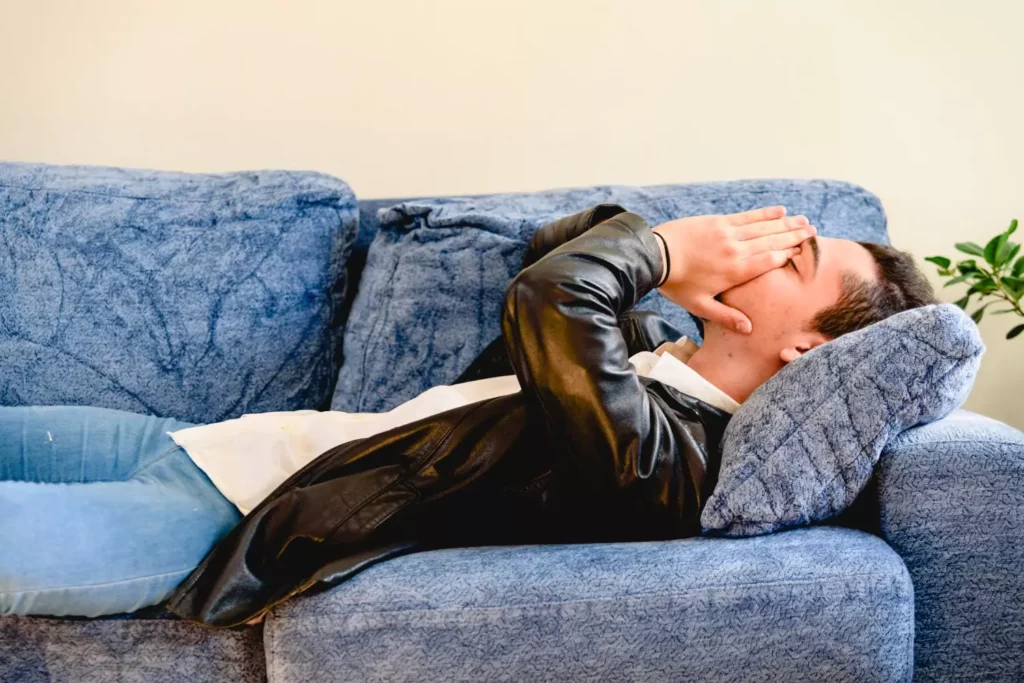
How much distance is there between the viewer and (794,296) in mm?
1208

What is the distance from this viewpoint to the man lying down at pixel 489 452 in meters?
0.97

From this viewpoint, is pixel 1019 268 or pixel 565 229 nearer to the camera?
pixel 565 229

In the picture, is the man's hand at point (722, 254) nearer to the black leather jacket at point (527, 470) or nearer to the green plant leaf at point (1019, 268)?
the black leather jacket at point (527, 470)

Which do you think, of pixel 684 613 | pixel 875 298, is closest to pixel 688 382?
pixel 875 298

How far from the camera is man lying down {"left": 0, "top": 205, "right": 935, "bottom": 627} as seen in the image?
97 cm

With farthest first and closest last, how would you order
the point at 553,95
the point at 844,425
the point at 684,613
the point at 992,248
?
the point at 553,95
the point at 992,248
the point at 844,425
the point at 684,613

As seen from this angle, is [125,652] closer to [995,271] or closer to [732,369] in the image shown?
[732,369]

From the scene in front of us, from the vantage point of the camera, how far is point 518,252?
5.03 ft

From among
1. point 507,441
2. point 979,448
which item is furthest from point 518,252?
point 979,448

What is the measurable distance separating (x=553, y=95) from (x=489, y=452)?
1.19m

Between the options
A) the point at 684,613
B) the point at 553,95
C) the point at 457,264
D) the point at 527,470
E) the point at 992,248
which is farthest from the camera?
the point at 553,95

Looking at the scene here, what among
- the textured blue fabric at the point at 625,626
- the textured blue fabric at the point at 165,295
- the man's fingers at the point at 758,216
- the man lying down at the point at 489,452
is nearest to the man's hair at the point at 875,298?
the man lying down at the point at 489,452

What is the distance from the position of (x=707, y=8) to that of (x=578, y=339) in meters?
1.30


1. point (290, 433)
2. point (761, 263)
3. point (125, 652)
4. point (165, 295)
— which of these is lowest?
point (125, 652)
